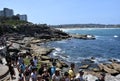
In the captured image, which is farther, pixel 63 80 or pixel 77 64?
pixel 77 64

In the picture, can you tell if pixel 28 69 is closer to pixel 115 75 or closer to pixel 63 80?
pixel 63 80

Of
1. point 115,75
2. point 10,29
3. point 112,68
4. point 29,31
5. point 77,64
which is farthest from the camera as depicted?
point 29,31

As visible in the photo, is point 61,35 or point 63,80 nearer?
point 63,80

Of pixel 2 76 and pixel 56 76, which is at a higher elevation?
pixel 56 76

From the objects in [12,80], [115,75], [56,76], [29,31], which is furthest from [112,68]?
[29,31]

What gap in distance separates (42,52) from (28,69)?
31.1m

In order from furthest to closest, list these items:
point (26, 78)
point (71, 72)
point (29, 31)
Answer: point (29, 31) → point (26, 78) → point (71, 72)

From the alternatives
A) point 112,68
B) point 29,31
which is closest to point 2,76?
point 112,68

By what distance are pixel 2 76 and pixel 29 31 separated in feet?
285

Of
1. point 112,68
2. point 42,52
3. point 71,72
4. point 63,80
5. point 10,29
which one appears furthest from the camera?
point 10,29

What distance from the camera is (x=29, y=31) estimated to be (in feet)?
362

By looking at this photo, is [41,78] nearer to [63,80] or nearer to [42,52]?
[63,80]

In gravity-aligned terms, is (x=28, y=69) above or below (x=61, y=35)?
above

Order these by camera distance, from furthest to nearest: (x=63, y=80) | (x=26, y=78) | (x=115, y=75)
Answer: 1. (x=115, y=75)
2. (x=26, y=78)
3. (x=63, y=80)
